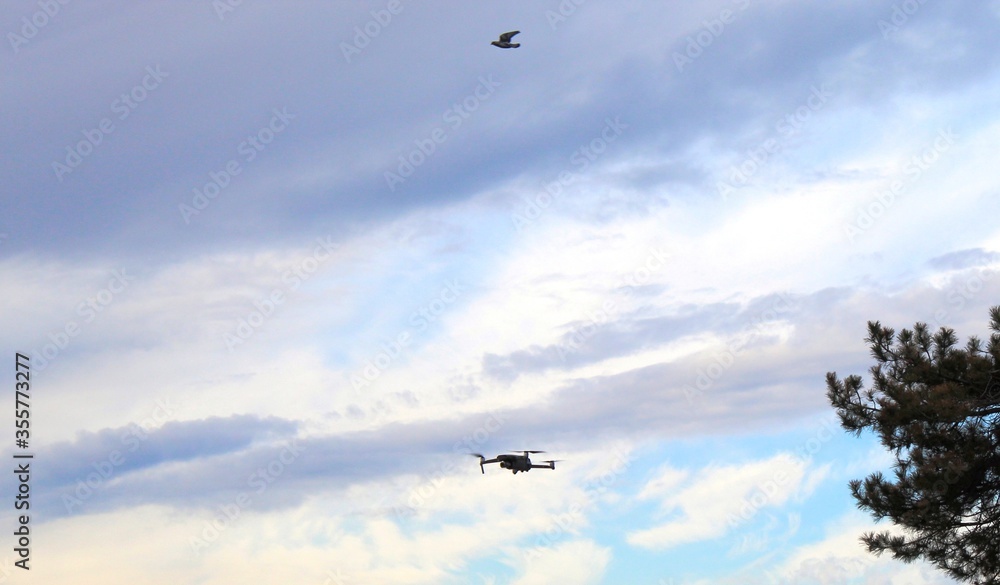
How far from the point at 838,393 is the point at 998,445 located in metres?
5.07

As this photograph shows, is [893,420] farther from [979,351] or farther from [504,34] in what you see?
[504,34]

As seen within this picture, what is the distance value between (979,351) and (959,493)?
461cm

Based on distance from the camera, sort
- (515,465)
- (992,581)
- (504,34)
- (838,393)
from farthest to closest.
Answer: (515,465), (504,34), (838,393), (992,581)

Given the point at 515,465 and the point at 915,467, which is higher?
the point at 515,465

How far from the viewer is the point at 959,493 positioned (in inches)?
1198

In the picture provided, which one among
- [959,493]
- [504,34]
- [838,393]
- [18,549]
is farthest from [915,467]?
[18,549]

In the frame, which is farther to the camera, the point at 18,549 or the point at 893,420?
the point at 18,549

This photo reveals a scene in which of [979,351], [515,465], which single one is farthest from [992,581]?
[515,465]

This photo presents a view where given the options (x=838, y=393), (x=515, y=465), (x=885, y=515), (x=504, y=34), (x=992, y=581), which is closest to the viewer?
(x=992, y=581)

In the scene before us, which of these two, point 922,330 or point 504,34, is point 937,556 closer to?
point 922,330

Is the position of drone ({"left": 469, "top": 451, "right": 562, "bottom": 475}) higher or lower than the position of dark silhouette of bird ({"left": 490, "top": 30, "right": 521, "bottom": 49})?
lower

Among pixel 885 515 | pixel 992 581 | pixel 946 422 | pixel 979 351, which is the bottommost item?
pixel 992 581

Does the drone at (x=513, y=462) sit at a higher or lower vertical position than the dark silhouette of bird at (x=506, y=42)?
lower

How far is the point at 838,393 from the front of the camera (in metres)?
33.8
